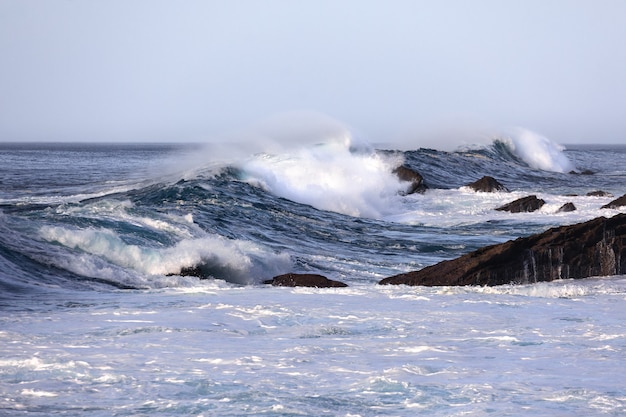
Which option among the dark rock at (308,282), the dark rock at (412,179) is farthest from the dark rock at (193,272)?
the dark rock at (412,179)

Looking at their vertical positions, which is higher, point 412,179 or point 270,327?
point 412,179

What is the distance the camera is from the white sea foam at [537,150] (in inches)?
2213

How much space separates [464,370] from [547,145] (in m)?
54.4

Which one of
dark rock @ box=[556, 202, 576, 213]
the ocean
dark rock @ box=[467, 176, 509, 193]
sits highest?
dark rock @ box=[467, 176, 509, 193]

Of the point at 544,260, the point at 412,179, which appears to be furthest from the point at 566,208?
the point at 544,260

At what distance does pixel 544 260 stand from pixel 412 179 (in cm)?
2149

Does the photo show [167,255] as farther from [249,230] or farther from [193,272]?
[249,230]

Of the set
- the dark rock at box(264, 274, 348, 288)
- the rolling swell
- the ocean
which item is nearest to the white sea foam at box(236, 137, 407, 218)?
the rolling swell

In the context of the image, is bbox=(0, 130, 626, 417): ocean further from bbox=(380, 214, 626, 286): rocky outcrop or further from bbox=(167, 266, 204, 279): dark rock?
bbox=(380, 214, 626, 286): rocky outcrop

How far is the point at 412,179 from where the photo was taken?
33000 millimetres

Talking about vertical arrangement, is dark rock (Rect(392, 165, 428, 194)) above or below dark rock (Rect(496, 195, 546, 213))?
above

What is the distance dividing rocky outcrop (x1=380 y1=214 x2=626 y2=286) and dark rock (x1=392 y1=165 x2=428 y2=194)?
65.2 feet

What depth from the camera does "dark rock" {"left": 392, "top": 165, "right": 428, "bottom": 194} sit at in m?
32.2

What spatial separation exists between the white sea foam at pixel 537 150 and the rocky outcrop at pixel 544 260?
44874 millimetres
